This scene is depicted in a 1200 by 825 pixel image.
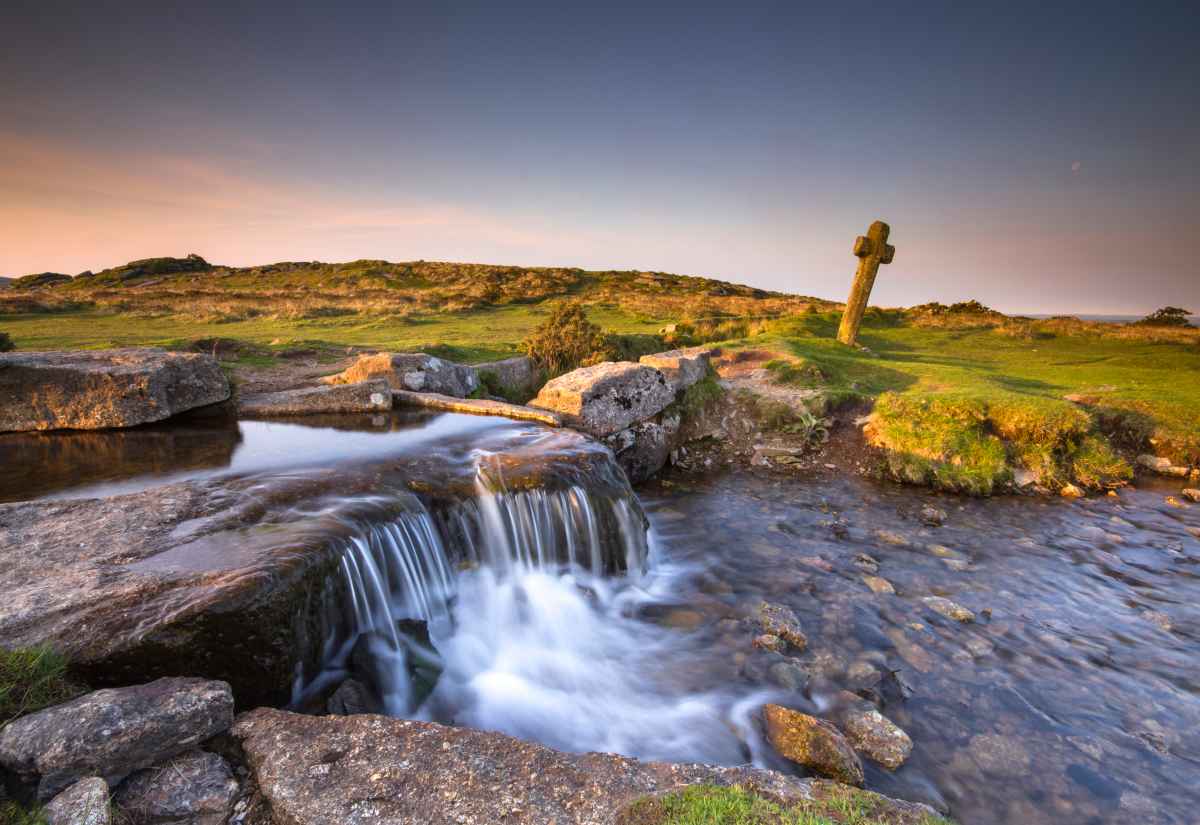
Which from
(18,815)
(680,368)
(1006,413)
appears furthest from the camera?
(680,368)

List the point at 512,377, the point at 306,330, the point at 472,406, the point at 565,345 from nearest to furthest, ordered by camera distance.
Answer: the point at 472,406
the point at 512,377
the point at 565,345
the point at 306,330

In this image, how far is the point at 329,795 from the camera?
2.62m

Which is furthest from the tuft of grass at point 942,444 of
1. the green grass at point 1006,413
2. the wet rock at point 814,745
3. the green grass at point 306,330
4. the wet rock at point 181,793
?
the wet rock at point 181,793

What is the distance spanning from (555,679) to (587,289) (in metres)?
50.8

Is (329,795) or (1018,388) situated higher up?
(1018,388)

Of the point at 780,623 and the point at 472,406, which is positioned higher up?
the point at 472,406

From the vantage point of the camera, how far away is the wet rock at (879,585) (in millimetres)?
6887

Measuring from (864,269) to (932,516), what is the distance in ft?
46.0

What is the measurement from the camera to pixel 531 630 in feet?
20.1

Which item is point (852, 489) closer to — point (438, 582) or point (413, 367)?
point (438, 582)

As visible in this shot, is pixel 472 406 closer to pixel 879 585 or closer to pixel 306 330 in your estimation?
pixel 879 585

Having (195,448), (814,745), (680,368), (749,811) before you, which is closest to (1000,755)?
(814,745)

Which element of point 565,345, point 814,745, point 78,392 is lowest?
point 814,745

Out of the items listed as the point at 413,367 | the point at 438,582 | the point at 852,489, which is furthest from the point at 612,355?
the point at 438,582
